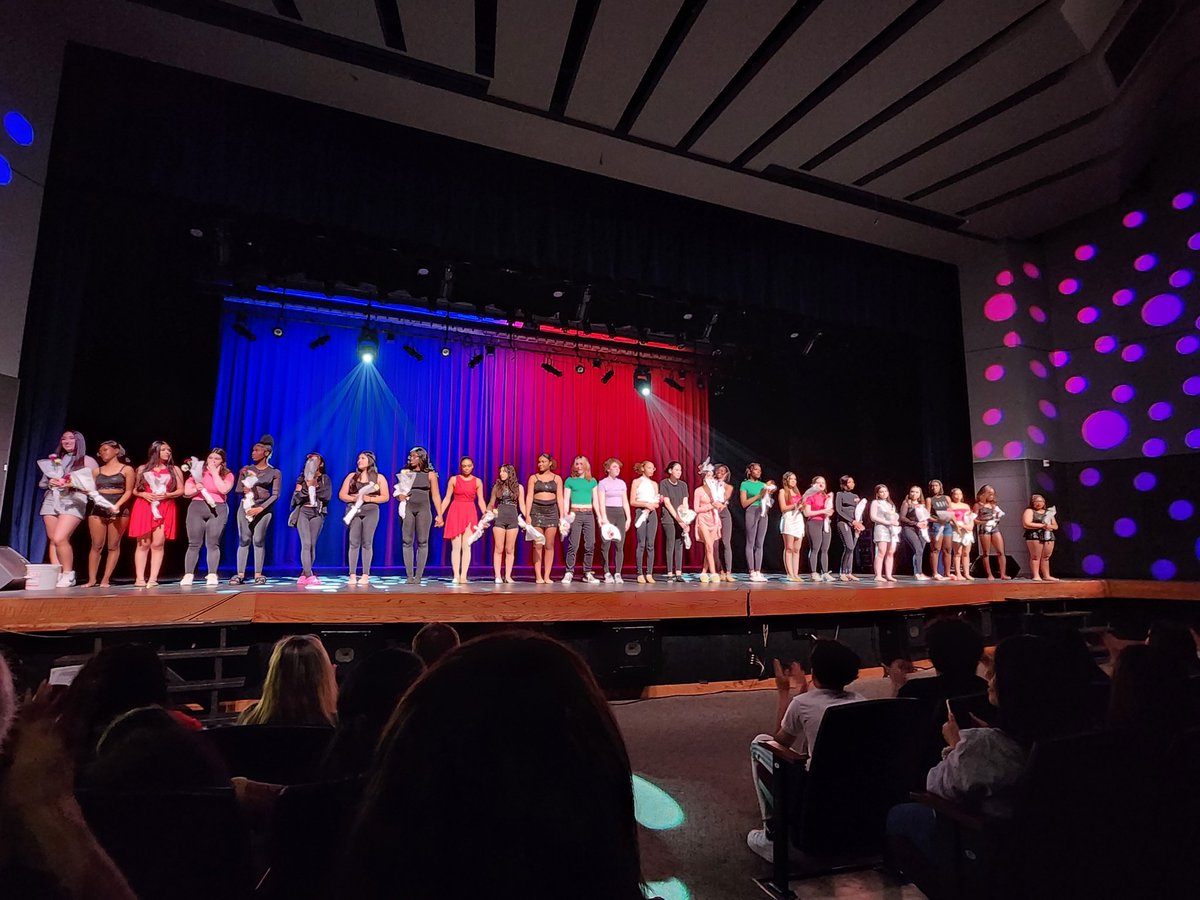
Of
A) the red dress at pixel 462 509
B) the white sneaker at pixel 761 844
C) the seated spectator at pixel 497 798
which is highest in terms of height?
the red dress at pixel 462 509

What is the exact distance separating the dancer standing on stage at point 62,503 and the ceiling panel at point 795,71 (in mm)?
8422

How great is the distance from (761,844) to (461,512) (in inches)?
227

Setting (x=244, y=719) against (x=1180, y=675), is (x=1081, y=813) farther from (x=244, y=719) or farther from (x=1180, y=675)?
(x=244, y=719)

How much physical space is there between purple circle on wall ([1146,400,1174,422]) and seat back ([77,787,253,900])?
14.0m

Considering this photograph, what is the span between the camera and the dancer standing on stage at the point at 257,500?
7375 millimetres

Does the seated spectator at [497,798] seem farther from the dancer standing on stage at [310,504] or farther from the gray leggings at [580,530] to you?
the gray leggings at [580,530]

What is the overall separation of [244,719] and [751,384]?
12.2m

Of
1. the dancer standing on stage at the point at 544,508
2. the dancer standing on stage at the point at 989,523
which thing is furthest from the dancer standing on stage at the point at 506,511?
the dancer standing on stage at the point at 989,523

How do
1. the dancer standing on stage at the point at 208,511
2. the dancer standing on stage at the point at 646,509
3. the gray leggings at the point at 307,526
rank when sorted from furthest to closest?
the dancer standing on stage at the point at 646,509
the gray leggings at the point at 307,526
the dancer standing on stage at the point at 208,511

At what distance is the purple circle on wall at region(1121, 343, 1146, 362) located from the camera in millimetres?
11188

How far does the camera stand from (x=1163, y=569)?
10.5 meters

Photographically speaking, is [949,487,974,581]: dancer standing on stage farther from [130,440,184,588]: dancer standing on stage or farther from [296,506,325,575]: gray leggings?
[130,440,184,588]: dancer standing on stage

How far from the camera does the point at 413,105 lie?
26.3 feet

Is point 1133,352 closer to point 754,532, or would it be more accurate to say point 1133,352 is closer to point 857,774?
point 754,532
